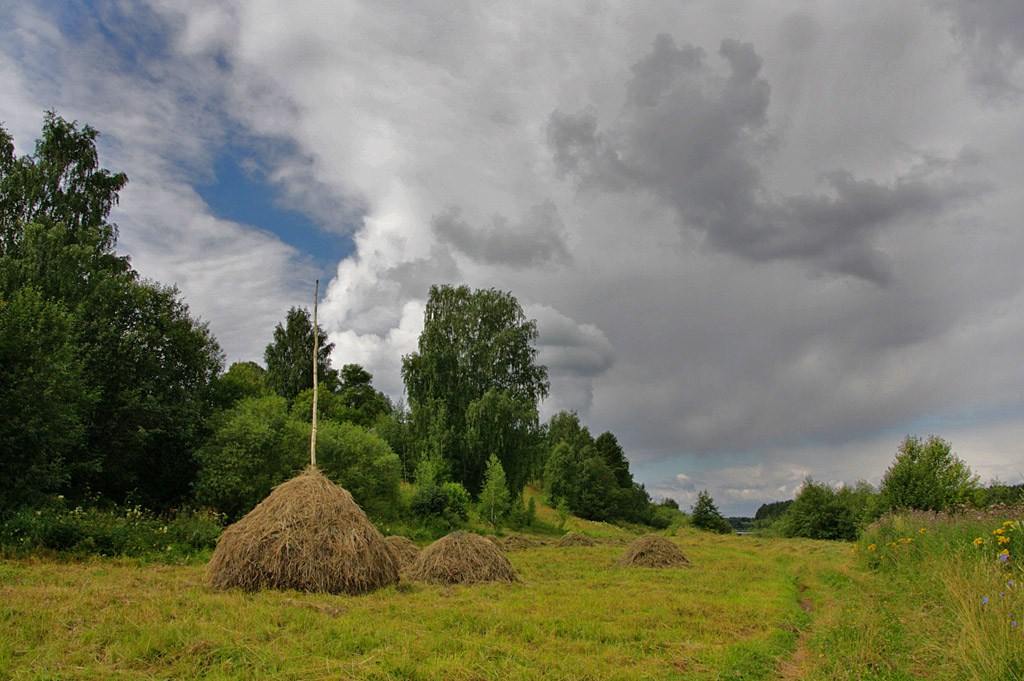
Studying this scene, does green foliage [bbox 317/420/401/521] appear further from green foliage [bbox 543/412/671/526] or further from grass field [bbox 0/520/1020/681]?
green foliage [bbox 543/412/671/526]

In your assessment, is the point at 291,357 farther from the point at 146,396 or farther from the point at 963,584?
the point at 963,584

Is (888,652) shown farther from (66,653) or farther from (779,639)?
(66,653)

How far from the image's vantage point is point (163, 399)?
77.9 ft

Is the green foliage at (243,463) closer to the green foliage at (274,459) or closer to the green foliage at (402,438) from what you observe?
the green foliage at (274,459)

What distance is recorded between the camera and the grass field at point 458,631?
20.7 feet

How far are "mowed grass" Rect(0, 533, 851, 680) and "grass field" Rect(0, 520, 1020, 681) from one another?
3cm

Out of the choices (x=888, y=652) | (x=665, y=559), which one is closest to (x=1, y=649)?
(x=888, y=652)

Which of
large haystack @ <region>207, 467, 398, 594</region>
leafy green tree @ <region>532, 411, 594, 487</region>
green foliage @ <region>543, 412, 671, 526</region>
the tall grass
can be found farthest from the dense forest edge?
leafy green tree @ <region>532, 411, 594, 487</region>

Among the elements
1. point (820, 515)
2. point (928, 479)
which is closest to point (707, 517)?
point (820, 515)

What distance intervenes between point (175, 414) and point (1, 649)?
19.7 meters

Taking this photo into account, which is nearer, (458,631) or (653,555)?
(458,631)

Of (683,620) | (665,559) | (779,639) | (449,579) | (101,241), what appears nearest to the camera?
(779,639)

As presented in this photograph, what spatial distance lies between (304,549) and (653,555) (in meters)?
12.2

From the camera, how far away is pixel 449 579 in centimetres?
1373
